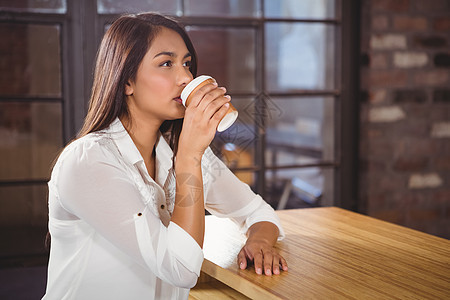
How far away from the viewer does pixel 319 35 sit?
109 inches

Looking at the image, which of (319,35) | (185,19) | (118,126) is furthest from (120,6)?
(118,126)

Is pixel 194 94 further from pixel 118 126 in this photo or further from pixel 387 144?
pixel 387 144

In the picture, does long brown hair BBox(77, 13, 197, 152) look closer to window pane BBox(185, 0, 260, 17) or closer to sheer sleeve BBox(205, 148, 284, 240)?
sheer sleeve BBox(205, 148, 284, 240)

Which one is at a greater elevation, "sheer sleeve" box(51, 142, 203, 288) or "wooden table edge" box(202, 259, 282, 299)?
"sheer sleeve" box(51, 142, 203, 288)

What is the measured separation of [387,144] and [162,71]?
5.76ft

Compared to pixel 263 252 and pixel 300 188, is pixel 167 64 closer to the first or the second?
pixel 263 252

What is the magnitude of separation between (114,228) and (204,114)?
309 mm

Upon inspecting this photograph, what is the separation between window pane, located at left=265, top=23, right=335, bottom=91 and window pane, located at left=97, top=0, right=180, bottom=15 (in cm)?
52

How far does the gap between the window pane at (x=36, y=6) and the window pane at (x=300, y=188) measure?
52.4 inches

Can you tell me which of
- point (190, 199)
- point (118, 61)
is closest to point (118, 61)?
point (118, 61)

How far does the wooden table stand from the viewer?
3.35ft

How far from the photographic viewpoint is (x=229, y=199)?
60.1 inches

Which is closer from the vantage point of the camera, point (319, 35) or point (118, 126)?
point (118, 126)

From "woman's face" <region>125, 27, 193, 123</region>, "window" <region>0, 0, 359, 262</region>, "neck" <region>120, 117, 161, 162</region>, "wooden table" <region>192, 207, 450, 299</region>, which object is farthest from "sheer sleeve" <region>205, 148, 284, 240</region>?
"window" <region>0, 0, 359, 262</region>
